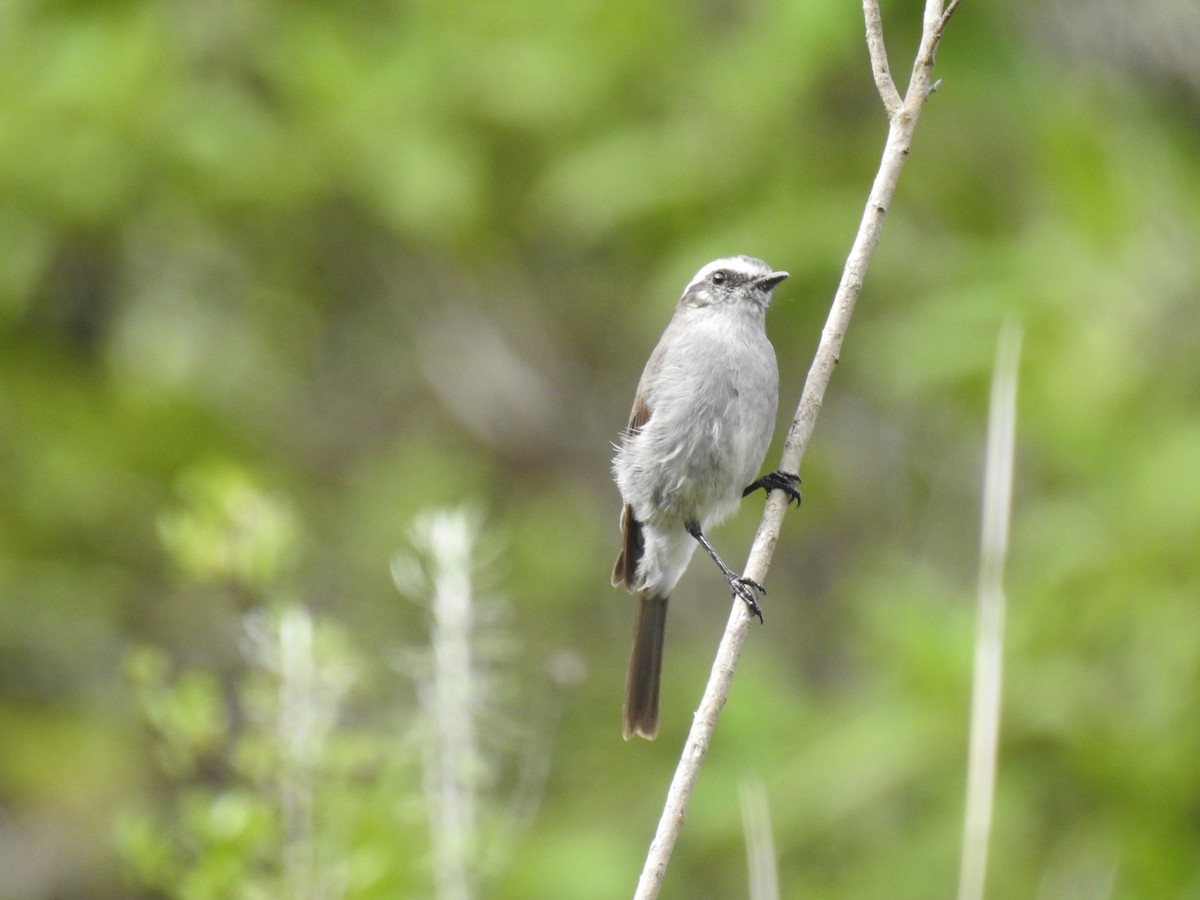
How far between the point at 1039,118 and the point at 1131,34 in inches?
27.3

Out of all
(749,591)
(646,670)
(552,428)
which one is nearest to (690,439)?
(646,670)

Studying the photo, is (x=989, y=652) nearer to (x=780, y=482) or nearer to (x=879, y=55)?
(x=780, y=482)

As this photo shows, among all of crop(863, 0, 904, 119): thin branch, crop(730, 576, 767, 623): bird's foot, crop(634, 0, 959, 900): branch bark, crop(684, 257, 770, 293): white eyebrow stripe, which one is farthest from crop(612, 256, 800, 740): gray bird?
crop(863, 0, 904, 119): thin branch

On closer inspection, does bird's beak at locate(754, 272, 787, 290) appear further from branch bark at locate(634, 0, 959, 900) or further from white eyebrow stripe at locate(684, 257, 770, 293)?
branch bark at locate(634, 0, 959, 900)

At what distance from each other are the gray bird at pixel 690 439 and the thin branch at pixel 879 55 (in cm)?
156

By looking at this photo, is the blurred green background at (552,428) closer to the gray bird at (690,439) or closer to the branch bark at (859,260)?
the gray bird at (690,439)

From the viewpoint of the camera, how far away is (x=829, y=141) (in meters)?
6.40

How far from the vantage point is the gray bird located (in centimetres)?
426

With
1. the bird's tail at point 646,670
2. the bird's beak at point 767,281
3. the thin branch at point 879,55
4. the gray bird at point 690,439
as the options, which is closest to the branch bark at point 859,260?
the thin branch at point 879,55

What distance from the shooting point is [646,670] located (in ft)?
14.4

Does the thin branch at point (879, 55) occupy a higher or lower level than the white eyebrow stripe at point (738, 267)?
lower

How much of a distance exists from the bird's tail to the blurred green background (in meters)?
0.33

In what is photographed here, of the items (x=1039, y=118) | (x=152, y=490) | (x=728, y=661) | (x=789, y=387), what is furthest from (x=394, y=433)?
(x=728, y=661)

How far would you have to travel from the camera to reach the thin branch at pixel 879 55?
264cm
